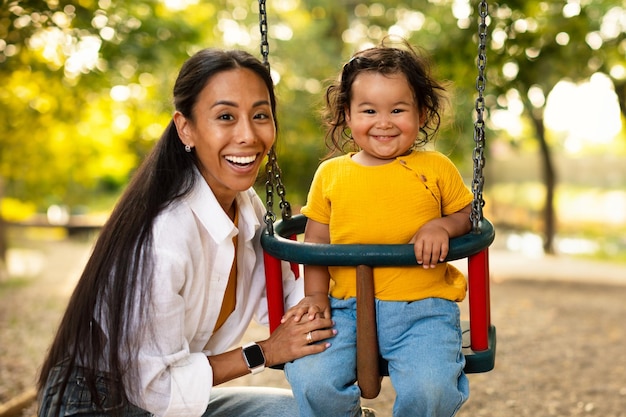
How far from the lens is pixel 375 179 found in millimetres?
2090

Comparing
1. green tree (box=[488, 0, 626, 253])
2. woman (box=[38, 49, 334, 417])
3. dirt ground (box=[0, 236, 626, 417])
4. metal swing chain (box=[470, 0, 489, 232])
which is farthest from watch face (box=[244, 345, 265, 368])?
green tree (box=[488, 0, 626, 253])

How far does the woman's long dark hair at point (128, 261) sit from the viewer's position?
2.10 m

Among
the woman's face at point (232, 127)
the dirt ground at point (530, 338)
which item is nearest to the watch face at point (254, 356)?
the woman's face at point (232, 127)

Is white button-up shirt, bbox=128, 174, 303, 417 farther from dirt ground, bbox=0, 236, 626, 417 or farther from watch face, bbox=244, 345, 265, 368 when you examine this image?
dirt ground, bbox=0, 236, 626, 417

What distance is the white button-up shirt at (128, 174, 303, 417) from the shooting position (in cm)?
209

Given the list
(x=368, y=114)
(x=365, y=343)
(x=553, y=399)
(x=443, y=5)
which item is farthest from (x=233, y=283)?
(x=443, y=5)

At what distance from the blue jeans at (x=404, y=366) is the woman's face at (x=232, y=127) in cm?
53

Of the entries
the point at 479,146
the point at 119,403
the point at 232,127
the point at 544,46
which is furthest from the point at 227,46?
the point at 544,46

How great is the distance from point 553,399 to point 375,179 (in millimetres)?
2886

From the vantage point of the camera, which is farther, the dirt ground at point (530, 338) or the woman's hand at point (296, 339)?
the dirt ground at point (530, 338)

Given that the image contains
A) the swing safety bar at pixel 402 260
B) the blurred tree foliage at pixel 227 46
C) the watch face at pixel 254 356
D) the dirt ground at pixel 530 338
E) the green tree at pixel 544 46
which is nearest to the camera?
the swing safety bar at pixel 402 260

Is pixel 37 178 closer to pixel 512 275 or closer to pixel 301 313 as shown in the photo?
pixel 512 275

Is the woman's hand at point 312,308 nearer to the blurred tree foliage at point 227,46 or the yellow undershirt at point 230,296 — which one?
the yellow undershirt at point 230,296

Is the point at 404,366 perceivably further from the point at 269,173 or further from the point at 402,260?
the point at 269,173
